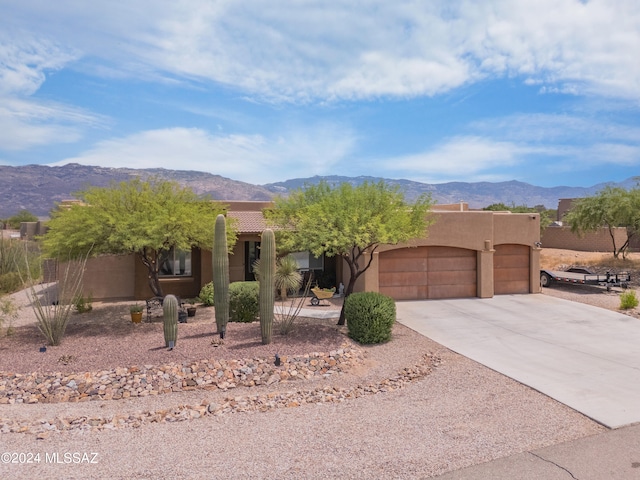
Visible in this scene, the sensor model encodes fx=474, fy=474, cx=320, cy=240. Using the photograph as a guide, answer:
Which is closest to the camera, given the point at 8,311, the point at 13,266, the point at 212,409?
the point at 212,409

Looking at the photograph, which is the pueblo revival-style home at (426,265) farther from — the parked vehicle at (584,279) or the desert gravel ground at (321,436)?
the desert gravel ground at (321,436)

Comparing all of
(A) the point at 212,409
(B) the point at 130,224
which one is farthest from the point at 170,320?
(B) the point at 130,224

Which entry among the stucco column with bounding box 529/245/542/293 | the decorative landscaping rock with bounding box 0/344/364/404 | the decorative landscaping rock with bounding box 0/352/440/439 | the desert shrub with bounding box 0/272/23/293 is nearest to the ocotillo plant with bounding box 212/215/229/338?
the decorative landscaping rock with bounding box 0/344/364/404

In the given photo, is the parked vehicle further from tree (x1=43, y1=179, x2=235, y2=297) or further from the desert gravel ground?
tree (x1=43, y1=179, x2=235, y2=297)

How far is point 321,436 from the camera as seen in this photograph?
23.1 feet

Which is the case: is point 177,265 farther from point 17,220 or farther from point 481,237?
point 17,220

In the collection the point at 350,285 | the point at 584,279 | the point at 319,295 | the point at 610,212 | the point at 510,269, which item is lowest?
the point at 319,295

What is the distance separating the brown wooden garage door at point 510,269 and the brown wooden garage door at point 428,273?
1.36m

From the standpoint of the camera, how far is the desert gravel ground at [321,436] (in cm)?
608

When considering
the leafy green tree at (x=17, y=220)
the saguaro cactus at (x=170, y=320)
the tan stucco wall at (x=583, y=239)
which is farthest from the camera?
the leafy green tree at (x=17, y=220)

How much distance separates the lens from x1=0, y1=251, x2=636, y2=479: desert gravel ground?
6082 millimetres

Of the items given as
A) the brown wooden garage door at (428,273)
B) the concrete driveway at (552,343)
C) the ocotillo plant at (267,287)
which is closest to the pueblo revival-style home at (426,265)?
the brown wooden garage door at (428,273)

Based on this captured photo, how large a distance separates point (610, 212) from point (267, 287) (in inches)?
1059

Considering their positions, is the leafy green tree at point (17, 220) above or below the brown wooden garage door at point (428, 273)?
above
